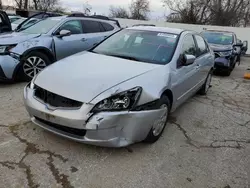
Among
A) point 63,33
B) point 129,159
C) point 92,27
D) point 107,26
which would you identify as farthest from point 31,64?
point 129,159

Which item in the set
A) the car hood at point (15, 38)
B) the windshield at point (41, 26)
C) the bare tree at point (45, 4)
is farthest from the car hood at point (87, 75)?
the bare tree at point (45, 4)

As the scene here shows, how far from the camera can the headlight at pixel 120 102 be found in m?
2.55

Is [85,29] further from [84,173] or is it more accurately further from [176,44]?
[84,173]

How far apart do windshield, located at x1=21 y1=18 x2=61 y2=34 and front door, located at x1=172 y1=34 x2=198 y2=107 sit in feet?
11.0

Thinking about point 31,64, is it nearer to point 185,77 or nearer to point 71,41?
point 71,41

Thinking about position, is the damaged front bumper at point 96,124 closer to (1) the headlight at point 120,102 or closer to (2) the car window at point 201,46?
(1) the headlight at point 120,102

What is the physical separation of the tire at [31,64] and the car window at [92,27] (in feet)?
5.36

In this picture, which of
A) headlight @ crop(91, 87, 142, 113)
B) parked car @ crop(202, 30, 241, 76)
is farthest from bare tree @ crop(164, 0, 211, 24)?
headlight @ crop(91, 87, 142, 113)

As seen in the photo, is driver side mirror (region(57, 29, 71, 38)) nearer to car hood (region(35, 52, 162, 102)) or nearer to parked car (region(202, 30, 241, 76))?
car hood (region(35, 52, 162, 102))

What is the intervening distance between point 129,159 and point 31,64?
3502 mm

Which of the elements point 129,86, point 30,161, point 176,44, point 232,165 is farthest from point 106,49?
point 232,165

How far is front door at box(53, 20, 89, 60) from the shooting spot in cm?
574

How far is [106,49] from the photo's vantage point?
4.04 meters

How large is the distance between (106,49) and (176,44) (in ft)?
3.82
